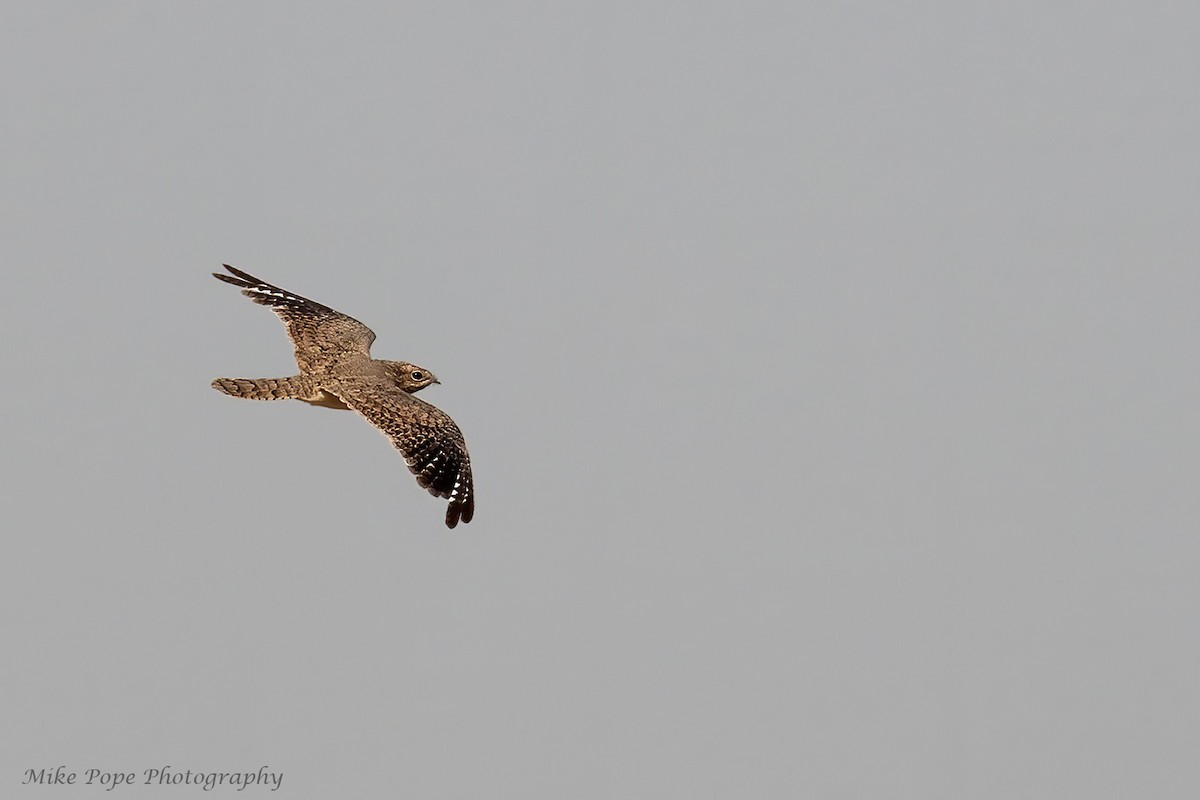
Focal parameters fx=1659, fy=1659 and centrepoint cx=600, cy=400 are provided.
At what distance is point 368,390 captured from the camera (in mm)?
29812

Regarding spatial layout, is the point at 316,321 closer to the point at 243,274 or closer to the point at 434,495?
the point at 243,274

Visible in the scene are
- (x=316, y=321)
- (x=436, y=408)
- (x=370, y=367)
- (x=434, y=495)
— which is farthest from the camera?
(x=316, y=321)

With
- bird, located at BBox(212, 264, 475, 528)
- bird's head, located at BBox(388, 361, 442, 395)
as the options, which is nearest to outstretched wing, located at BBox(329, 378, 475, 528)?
bird, located at BBox(212, 264, 475, 528)

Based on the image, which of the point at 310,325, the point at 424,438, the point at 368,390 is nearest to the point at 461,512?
the point at 424,438

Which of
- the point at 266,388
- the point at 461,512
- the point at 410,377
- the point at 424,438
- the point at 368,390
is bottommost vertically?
the point at 461,512

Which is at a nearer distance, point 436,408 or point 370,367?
point 436,408

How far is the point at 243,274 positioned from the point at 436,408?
8347 millimetres

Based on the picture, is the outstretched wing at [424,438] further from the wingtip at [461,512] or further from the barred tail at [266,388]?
the barred tail at [266,388]

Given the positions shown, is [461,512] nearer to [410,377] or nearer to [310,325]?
[410,377]

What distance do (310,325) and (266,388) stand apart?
13.0ft

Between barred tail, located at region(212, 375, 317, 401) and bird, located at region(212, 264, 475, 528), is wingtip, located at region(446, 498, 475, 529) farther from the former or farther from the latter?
barred tail, located at region(212, 375, 317, 401)

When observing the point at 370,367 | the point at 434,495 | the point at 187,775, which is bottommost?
the point at 187,775

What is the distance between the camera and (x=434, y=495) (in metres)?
27.5

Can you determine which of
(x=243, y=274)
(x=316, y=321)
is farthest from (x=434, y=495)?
(x=243, y=274)
